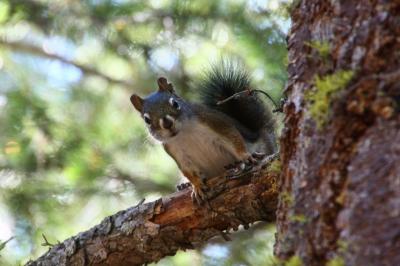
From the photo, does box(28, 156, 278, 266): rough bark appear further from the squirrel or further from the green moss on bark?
the green moss on bark

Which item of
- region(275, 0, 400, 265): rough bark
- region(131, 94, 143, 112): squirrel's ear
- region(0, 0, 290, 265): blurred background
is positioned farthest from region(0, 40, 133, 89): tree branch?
region(275, 0, 400, 265): rough bark

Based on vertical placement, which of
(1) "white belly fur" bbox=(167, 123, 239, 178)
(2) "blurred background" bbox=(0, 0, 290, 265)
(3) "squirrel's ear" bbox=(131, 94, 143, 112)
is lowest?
(1) "white belly fur" bbox=(167, 123, 239, 178)

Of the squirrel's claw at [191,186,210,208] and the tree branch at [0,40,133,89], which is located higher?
the tree branch at [0,40,133,89]

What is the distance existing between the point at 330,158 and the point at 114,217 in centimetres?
122

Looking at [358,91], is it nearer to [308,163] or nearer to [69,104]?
[308,163]

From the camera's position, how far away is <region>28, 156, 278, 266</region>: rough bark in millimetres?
2113

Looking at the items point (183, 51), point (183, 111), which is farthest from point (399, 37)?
point (183, 51)

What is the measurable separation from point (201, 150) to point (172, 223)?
50 cm

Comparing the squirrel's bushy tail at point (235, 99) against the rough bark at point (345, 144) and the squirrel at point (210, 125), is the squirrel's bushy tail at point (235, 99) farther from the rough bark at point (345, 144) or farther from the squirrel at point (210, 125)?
the rough bark at point (345, 144)

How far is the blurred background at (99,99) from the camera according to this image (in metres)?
3.26

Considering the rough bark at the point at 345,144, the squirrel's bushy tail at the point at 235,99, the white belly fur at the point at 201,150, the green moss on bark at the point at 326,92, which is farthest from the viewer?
the squirrel's bushy tail at the point at 235,99

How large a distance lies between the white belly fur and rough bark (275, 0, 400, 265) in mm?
1219

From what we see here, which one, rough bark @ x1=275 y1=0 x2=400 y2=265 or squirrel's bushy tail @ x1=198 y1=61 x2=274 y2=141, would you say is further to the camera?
squirrel's bushy tail @ x1=198 y1=61 x2=274 y2=141

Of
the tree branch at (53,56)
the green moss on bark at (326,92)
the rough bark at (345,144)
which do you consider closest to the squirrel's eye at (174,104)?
the tree branch at (53,56)
